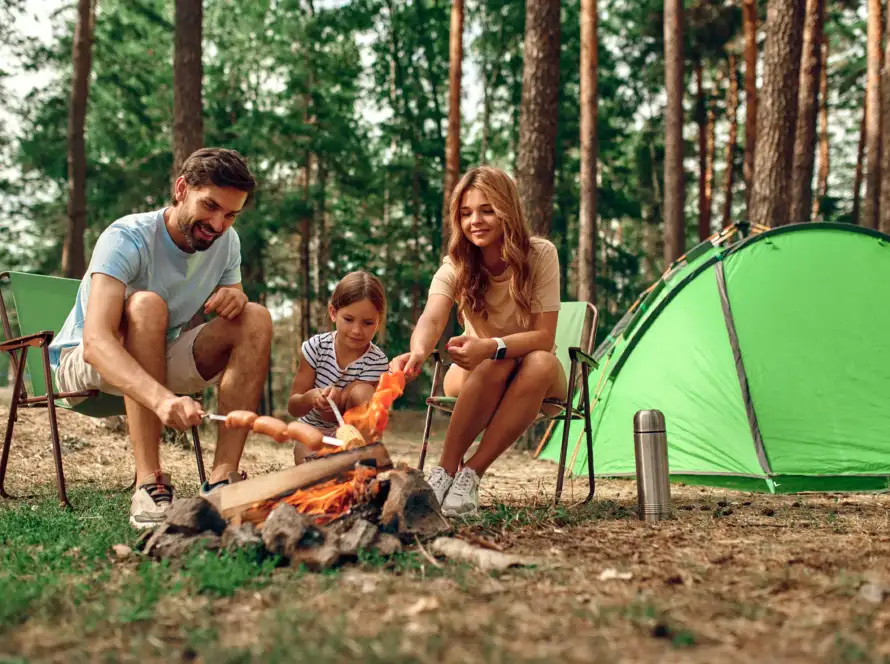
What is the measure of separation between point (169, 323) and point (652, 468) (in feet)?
6.85

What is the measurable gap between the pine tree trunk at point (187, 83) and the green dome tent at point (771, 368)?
4442 mm

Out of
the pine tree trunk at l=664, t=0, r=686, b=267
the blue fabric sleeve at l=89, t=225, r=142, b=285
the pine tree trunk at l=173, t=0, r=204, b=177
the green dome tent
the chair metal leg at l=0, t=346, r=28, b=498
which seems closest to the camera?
the blue fabric sleeve at l=89, t=225, r=142, b=285

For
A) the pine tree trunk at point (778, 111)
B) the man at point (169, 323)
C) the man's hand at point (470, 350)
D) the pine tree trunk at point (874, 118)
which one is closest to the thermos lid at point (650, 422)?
the man's hand at point (470, 350)

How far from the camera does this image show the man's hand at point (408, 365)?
309cm

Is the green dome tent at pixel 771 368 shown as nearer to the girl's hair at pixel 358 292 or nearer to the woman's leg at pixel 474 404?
the woman's leg at pixel 474 404

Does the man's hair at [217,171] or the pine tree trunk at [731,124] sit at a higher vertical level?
the pine tree trunk at [731,124]

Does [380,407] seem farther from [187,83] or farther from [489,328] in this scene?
[187,83]

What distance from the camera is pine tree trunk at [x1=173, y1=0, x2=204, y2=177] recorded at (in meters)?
7.33

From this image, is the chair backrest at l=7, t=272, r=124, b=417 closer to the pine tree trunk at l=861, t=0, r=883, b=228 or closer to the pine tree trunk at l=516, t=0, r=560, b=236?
the pine tree trunk at l=516, t=0, r=560, b=236


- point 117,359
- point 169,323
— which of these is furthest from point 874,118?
point 117,359

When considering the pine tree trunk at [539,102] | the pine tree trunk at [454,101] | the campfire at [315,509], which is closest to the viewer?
the campfire at [315,509]

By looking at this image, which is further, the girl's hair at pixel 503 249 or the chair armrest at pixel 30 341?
the chair armrest at pixel 30 341

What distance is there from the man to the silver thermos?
1.55m

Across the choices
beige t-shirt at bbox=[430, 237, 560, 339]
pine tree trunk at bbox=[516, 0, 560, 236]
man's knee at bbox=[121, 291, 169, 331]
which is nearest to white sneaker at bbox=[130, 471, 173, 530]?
man's knee at bbox=[121, 291, 169, 331]
